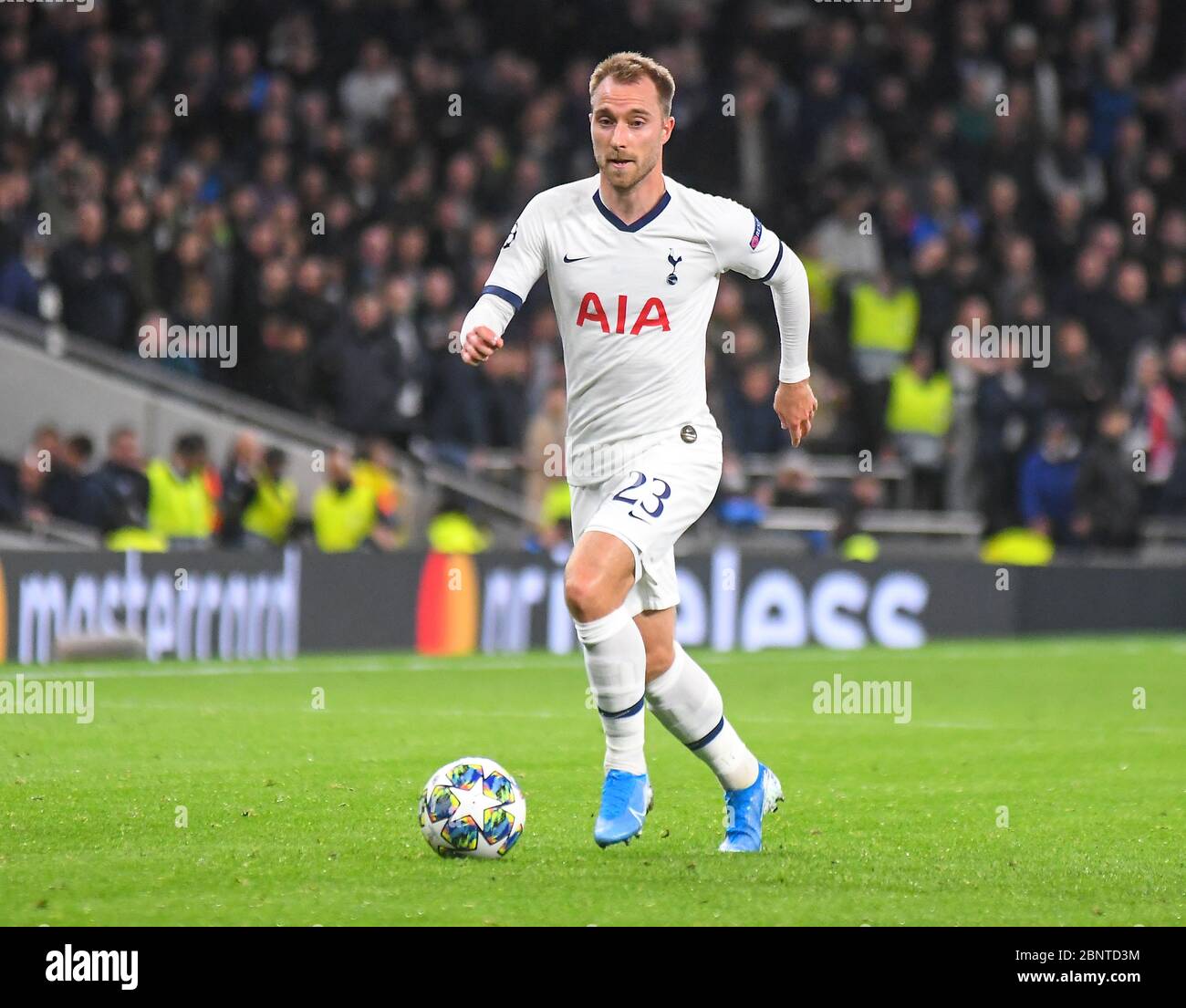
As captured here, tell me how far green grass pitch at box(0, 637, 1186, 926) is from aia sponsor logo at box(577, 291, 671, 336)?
5.46ft

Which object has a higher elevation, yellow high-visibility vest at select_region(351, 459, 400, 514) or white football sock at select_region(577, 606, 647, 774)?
yellow high-visibility vest at select_region(351, 459, 400, 514)

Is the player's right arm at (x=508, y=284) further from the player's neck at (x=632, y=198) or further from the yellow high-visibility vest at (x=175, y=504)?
the yellow high-visibility vest at (x=175, y=504)

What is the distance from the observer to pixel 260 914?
566 cm

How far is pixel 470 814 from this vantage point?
6.79 m

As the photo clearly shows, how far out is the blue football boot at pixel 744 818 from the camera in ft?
23.2

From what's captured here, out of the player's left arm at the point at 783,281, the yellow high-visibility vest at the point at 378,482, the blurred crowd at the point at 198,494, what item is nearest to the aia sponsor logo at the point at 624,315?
the player's left arm at the point at 783,281

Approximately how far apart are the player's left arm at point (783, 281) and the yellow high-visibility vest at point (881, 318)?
12524 mm

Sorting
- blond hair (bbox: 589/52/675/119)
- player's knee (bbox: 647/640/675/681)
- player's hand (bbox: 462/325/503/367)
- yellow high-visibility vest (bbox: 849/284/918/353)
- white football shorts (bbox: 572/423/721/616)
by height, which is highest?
yellow high-visibility vest (bbox: 849/284/918/353)

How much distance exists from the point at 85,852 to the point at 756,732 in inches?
203

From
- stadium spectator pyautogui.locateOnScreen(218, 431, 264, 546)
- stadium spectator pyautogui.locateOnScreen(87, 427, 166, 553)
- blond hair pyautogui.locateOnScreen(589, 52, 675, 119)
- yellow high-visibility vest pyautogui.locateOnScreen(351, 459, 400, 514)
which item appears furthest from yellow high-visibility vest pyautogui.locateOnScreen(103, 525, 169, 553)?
blond hair pyautogui.locateOnScreen(589, 52, 675, 119)

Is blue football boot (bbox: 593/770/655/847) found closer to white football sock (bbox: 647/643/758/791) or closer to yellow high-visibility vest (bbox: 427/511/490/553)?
white football sock (bbox: 647/643/758/791)

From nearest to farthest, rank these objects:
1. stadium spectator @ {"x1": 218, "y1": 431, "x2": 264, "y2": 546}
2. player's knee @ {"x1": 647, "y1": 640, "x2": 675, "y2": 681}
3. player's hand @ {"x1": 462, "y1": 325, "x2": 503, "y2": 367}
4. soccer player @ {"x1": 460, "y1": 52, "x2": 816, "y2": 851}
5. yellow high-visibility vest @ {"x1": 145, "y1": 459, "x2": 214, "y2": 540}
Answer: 1. player's hand @ {"x1": 462, "y1": 325, "x2": 503, "y2": 367}
2. soccer player @ {"x1": 460, "y1": 52, "x2": 816, "y2": 851}
3. player's knee @ {"x1": 647, "y1": 640, "x2": 675, "y2": 681}
4. yellow high-visibility vest @ {"x1": 145, "y1": 459, "x2": 214, "y2": 540}
5. stadium spectator @ {"x1": 218, "y1": 431, "x2": 264, "y2": 546}

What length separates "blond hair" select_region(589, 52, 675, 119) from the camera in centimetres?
698
